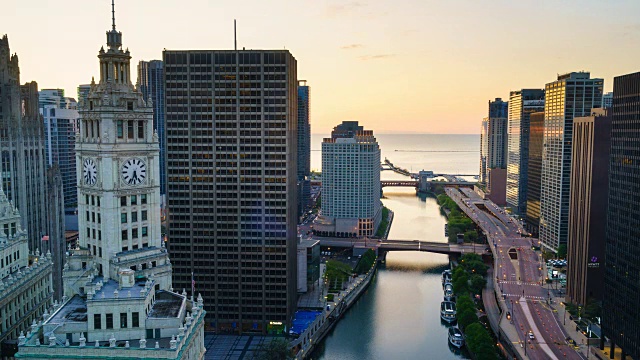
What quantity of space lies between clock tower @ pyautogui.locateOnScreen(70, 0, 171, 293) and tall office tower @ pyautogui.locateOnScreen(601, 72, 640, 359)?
81475 millimetres

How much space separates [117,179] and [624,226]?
90.3 m

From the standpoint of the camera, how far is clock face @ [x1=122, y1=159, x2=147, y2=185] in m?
53.8

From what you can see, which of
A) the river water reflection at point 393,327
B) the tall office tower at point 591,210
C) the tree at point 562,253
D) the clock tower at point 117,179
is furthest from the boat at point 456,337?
the clock tower at point 117,179

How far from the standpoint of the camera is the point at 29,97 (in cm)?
12469

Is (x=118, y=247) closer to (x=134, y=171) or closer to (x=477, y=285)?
(x=134, y=171)

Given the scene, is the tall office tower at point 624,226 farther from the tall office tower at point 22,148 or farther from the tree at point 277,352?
the tall office tower at point 22,148

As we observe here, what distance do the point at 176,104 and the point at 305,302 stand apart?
186ft

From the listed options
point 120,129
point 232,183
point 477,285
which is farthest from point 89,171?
point 477,285

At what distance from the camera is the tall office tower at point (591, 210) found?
13625cm

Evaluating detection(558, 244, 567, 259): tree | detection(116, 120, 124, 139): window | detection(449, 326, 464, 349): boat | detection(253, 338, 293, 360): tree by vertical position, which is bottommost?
detection(449, 326, 464, 349): boat

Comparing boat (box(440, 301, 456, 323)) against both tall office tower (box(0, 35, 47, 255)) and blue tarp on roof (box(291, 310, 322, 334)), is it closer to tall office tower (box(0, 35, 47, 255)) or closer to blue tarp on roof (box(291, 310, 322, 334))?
blue tarp on roof (box(291, 310, 322, 334))

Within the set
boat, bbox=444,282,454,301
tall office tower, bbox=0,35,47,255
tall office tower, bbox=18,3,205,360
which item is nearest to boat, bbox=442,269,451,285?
boat, bbox=444,282,454,301

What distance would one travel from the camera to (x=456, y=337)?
127 meters

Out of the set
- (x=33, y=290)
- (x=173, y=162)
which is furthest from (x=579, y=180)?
(x=33, y=290)
